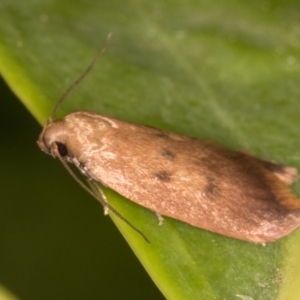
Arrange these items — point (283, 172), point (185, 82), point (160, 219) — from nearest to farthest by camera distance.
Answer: point (160, 219), point (283, 172), point (185, 82)

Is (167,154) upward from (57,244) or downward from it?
upward

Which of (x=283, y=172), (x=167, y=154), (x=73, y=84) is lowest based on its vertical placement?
(x=283, y=172)

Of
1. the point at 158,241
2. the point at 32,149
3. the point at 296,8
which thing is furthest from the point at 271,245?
the point at 296,8

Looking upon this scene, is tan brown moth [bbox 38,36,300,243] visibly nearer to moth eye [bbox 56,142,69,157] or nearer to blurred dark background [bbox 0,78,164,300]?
moth eye [bbox 56,142,69,157]

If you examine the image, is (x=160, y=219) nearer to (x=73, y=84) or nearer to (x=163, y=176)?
(x=163, y=176)

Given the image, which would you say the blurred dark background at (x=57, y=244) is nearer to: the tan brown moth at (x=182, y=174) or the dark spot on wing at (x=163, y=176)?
the tan brown moth at (x=182, y=174)

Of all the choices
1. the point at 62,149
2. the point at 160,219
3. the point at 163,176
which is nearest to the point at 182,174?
the point at 163,176
